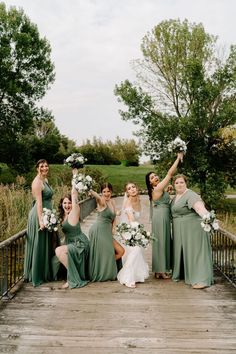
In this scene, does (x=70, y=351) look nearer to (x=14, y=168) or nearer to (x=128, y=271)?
(x=128, y=271)

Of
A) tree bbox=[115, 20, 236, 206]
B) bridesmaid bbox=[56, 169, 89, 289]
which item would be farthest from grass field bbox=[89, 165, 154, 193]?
bridesmaid bbox=[56, 169, 89, 289]

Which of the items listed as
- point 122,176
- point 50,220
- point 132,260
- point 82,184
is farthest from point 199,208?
point 122,176

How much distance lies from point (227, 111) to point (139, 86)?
3977 millimetres

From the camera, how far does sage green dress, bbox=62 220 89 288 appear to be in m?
7.02

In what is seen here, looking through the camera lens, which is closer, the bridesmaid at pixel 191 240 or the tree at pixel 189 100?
the bridesmaid at pixel 191 240

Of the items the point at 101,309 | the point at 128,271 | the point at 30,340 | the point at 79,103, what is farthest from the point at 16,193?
the point at 79,103

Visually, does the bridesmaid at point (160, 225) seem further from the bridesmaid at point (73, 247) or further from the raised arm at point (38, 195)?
the raised arm at point (38, 195)

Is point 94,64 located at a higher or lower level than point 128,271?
higher

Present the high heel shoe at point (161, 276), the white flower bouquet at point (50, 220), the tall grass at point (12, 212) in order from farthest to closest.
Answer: the tall grass at point (12, 212) < the high heel shoe at point (161, 276) < the white flower bouquet at point (50, 220)

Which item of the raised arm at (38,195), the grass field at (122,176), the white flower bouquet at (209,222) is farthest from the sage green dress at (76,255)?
the grass field at (122,176)

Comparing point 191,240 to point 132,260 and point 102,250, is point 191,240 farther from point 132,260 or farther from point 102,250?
point 102,250

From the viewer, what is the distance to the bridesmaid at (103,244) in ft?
24.0

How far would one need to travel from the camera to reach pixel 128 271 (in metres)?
7.22

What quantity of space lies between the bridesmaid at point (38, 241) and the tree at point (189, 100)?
11.8 metres
